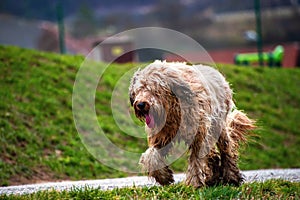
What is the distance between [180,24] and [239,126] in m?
45.0

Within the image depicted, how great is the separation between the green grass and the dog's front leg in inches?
14.7

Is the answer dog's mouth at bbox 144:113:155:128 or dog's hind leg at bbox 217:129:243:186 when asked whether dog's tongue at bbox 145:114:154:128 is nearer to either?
dog's mouth at bbox 144:113:155:128

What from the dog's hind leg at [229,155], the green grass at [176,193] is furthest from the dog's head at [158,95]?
the dog's hind leg at [229,155]

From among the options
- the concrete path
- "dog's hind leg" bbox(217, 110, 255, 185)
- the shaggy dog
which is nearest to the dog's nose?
the shaggy dog

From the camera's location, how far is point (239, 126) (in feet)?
33.5

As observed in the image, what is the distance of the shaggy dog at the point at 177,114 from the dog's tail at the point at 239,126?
578 millimetres

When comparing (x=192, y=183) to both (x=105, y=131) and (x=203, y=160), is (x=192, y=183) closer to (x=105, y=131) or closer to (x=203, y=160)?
(x=203, y=160)

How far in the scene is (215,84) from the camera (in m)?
9.59

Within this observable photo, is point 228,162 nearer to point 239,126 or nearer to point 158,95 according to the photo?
point 239,126

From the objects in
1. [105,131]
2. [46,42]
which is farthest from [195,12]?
[105,131]

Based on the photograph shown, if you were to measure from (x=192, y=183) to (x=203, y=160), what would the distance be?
1.08 ft

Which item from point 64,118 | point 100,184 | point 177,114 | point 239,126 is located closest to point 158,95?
point 177,114

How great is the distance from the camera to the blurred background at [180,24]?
43.4 meters

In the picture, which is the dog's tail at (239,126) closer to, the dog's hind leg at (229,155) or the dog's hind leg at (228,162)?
the dog's hind leg at (229,155)
